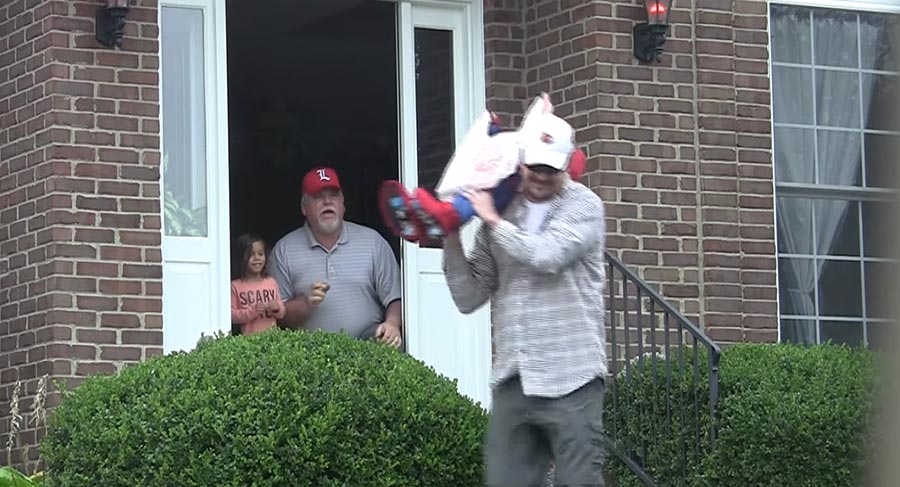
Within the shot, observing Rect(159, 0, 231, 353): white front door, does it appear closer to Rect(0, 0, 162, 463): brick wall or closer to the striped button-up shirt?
Rect(0, 0, 162, 463): brick wall

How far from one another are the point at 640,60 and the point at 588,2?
448mm

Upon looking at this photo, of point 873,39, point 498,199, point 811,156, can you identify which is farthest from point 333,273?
point 873,39

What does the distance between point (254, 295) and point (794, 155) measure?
352 cm

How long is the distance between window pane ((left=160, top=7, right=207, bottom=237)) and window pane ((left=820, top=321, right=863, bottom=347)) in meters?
3.94

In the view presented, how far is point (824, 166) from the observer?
32.1 feet

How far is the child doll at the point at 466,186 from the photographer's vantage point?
527 cm

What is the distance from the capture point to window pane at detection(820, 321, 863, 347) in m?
9.72

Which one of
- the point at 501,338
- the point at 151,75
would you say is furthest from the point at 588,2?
the point at 501,338

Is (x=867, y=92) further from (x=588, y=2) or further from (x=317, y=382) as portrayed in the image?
(x=317, y=382)

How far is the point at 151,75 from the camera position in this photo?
26.4ft

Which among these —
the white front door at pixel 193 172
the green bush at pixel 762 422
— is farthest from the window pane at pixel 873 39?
the white front door at pixel 193 172

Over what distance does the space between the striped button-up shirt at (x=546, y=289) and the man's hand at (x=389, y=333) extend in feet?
9.35

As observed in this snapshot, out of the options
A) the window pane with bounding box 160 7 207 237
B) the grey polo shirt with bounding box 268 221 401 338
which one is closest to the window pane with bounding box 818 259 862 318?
the grey polo shirt with bounding box 268 221 401 338

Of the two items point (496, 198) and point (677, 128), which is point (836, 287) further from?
point (496, 198)
